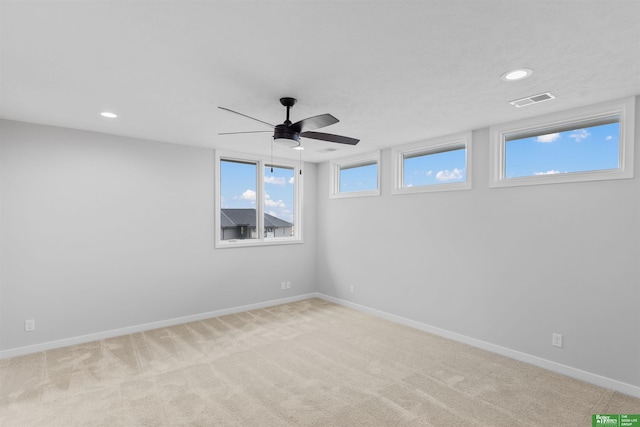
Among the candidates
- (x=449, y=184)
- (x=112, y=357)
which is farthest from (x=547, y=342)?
(x=112, y=357)

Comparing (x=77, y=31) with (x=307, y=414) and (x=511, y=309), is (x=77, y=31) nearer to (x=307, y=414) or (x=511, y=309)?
(x=307, y=414)

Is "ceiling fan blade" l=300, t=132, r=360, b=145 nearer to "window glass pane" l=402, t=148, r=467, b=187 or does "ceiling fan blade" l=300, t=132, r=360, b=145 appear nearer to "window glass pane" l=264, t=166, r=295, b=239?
"window glass pane" l=402, t=148, r=467, b=187

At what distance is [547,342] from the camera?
3.33 m

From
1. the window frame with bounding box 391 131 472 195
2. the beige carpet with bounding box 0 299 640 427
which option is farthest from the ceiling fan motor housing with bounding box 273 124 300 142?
the window frame with bounding box 391 131 472 195

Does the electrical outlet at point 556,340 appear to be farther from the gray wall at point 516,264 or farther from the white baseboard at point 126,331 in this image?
the white baseboard at point 126,331

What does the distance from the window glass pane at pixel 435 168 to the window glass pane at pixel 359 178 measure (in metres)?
0.61

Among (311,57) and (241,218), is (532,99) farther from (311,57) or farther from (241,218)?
(241,218)

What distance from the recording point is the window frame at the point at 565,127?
2879mm

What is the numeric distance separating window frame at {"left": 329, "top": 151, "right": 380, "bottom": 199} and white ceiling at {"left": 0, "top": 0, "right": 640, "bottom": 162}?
1.78m

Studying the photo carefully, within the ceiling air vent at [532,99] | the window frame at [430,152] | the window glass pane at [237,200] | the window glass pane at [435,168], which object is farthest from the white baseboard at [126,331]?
the ceiling air vent at [532,99]

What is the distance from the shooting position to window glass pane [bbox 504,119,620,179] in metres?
3.09

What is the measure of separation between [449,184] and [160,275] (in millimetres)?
4143

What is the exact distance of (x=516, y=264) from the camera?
141 inches

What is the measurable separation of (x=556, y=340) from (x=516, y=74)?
2630 mm
